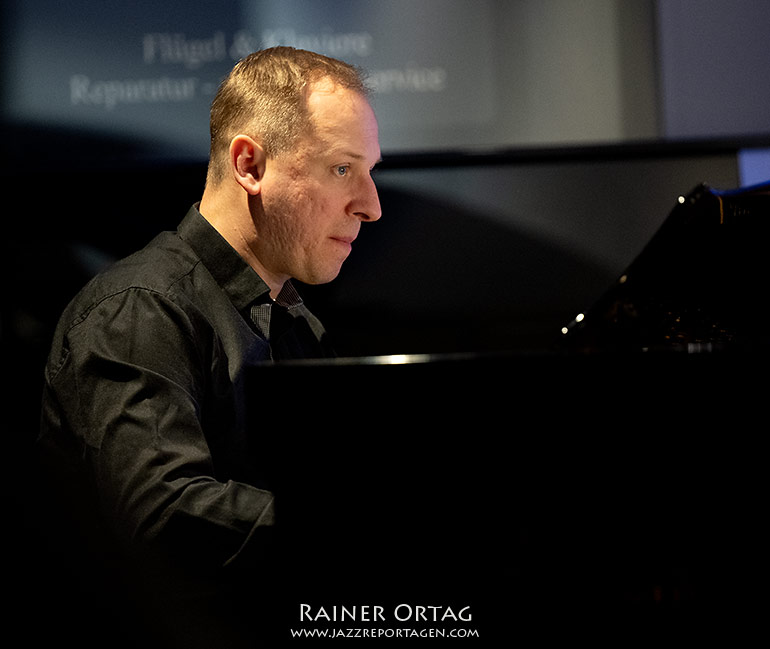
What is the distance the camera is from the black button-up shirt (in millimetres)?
1211

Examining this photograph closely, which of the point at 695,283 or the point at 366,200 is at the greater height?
the point at 366,200

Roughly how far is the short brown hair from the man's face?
2cm

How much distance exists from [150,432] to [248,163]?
580 mm

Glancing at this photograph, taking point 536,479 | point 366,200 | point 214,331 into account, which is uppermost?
point 366,200

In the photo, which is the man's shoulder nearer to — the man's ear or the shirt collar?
the shirt collar

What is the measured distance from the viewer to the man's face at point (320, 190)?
5.25ft

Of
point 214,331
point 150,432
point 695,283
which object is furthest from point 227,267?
point 695,283

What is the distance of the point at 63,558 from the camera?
851mm

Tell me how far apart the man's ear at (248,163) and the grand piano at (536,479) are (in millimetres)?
Result: 746

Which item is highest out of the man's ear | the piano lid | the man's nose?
the man's ear


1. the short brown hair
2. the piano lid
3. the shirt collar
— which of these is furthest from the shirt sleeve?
the piano lid

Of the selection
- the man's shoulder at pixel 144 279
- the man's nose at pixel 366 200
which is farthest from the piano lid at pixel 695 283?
the man's shoulder at pixel 144 279

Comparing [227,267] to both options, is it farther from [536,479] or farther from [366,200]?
[536,479]

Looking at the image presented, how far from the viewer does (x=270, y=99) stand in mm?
1611
